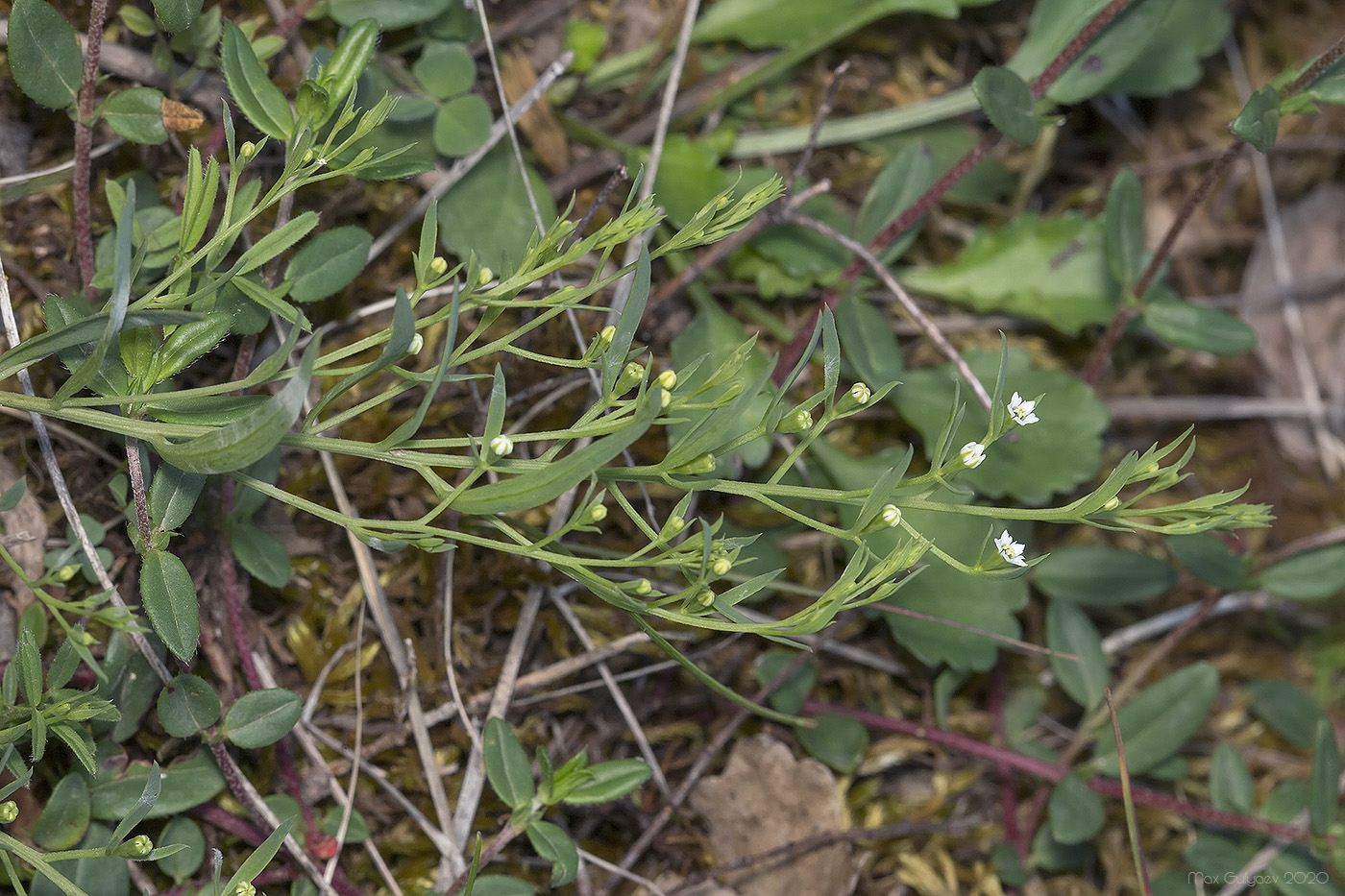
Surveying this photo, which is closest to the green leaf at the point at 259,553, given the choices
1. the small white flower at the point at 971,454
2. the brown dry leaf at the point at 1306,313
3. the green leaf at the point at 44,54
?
the green leaf at the point at 44,54

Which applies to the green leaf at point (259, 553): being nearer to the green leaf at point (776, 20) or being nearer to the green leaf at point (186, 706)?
the green leaf at point (186, 706)

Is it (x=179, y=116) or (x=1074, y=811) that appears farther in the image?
(x=1074, y=811)

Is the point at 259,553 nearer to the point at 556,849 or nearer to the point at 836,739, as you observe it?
the point at 556,849

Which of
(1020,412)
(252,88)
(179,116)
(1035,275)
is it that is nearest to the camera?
(1020,412)

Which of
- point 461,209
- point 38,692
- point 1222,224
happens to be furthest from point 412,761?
point 1222,224

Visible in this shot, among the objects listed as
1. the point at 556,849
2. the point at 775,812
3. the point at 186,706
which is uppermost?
the point at 186,706

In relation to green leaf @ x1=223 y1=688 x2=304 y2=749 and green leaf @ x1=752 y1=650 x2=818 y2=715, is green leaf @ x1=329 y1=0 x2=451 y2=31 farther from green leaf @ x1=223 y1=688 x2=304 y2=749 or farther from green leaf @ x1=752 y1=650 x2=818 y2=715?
green leaf @ x1=752 y1=650 x2=818 y2=715

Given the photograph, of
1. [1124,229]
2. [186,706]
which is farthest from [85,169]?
[1124,229]

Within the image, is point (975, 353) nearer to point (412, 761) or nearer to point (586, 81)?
point (586, 81)
